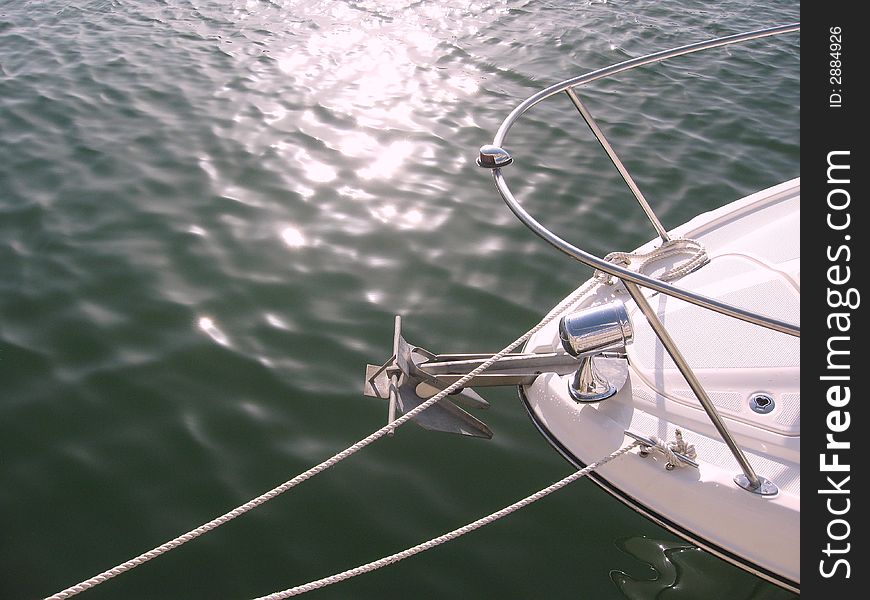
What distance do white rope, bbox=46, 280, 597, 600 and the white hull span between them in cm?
26

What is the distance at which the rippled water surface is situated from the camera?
283 centimetres

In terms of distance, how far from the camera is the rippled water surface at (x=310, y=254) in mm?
2826

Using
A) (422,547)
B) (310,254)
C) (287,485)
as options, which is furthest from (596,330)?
(310,254)

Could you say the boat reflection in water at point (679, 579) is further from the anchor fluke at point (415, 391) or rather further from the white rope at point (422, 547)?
the anchor fluke at point (415, 391)

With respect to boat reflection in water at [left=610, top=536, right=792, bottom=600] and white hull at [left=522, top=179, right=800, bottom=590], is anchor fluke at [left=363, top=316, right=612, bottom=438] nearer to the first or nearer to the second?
white hull at [left=522, top=179, right=800, bottom=590]

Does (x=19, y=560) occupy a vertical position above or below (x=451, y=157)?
below

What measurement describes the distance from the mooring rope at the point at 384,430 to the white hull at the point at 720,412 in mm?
81

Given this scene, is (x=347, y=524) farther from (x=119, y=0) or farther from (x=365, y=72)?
(x=119, y=0)

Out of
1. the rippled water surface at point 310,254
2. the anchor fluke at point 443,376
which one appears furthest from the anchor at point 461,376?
the rippled water surface at point 310,254

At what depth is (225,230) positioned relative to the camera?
178 inches

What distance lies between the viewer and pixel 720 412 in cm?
271

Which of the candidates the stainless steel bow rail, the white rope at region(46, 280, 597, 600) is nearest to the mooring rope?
the white rope at region(46, 280, 597, 600)
